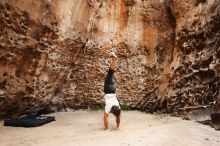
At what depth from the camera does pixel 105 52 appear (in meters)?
8.92

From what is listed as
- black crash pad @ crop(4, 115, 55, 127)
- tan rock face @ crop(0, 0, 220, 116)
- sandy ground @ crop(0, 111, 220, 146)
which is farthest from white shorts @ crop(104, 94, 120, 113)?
tan rock face @ crop(0, 0, 220, 116)

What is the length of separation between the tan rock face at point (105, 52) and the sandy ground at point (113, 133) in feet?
2.66

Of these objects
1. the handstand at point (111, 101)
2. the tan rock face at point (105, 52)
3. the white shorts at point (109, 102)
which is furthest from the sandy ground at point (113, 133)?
the tan rock face at point (105, 52)

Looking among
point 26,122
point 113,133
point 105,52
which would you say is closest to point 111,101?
point 113,133

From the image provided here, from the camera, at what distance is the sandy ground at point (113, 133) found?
5.20m

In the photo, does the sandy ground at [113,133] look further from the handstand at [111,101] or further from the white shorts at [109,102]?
the white shorts at [109,102]

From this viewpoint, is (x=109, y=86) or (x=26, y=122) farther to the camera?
(x=26, y=122)

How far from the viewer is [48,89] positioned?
790 cm

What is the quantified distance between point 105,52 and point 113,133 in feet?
11.4

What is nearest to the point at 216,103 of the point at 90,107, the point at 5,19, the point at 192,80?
the point at 192,80

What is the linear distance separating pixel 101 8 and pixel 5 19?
9.63ft

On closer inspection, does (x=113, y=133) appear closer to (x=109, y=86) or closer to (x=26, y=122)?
(x=109, y=86)

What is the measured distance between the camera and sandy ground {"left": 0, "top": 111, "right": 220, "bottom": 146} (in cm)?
520

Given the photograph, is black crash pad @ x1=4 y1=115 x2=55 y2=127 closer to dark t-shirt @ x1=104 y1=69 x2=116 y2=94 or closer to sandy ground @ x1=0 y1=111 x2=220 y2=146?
sandy ground @ x1=0 y1=111 x2=220 y2=146
